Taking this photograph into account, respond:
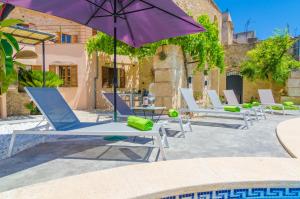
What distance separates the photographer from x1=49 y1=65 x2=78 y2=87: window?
14.9 meters

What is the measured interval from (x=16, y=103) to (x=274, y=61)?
595 inches

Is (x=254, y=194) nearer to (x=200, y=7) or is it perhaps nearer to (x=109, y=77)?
(x=109, y=77)

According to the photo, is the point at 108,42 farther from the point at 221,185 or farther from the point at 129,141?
the point at 221,185

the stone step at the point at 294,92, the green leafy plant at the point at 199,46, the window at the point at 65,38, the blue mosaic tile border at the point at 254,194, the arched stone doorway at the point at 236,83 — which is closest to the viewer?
the blue mosaic tile border at the point at 254,194

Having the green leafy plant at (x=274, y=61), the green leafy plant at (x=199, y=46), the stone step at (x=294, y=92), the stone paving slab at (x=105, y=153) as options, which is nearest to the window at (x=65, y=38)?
the green leafy plant at (x=199, y=46)

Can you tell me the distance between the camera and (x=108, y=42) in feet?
41.2

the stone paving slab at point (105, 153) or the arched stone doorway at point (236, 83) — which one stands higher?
the arched stone doorway at point (236, 83)

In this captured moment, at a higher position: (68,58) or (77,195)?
(68,58)

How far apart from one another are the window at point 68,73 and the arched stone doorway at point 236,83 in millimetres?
11640

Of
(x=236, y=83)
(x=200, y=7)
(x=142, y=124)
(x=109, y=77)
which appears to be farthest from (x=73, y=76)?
(x=236, y=83)

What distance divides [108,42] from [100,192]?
1069cm

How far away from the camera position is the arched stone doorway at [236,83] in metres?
19.9

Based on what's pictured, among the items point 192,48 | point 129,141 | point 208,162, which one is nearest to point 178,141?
point 129,141

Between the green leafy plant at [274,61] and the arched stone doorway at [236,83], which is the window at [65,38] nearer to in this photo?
the arched stone doorway at [236,83]
